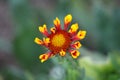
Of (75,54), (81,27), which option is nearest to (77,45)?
(75,54)

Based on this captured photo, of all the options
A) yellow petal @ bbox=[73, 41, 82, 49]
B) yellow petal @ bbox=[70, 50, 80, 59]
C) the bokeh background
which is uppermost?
the bokeh background

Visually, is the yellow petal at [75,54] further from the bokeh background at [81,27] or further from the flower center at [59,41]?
the bokeh background at [81,27]

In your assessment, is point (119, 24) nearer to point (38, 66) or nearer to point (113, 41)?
point (113, 41)

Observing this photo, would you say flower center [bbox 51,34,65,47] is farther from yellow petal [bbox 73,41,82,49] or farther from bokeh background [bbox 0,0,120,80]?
bokeh background [bbox 0,0,120,80]

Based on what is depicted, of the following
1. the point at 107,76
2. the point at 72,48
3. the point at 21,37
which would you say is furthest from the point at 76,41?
the point at 21,37

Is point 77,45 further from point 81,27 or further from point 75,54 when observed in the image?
point 81,27

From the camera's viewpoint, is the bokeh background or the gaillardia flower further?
the bokeh background

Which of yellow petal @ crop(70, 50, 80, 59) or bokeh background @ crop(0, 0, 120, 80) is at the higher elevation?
bokeh background @ crop(0, 0, 120, 80)

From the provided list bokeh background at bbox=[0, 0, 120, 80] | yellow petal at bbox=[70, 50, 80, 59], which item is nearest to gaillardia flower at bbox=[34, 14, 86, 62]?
yellow petal at bbox=[70, 50, 80, 59]
